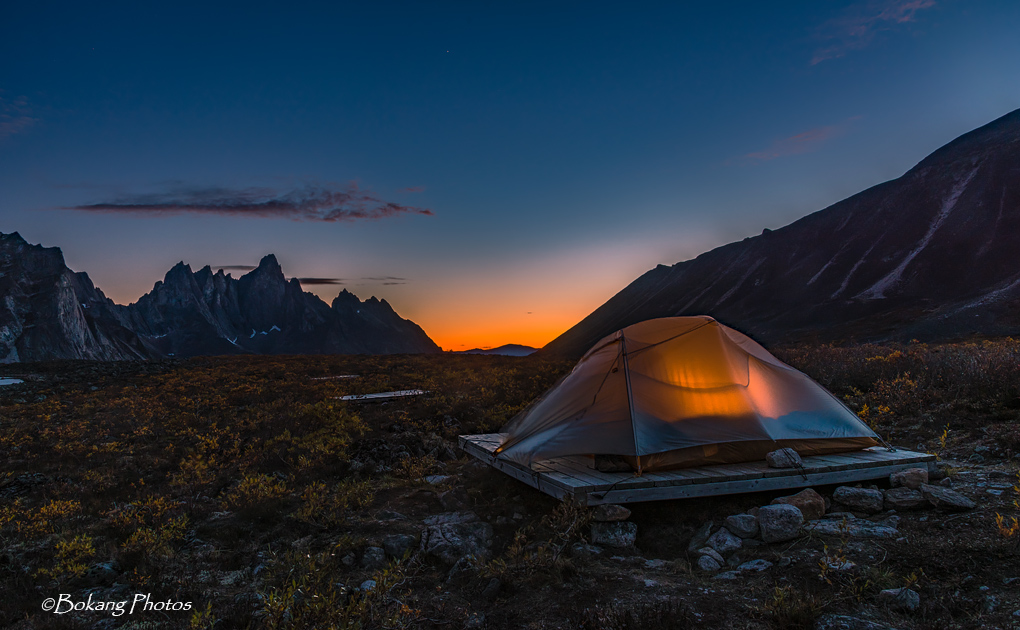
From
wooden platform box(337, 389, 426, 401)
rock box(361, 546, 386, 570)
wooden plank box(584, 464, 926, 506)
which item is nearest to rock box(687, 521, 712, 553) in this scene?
wooden plank box(584, 464, 926, 506)

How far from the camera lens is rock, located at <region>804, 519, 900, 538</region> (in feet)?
17.7

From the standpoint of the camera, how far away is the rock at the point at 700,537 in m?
6.02

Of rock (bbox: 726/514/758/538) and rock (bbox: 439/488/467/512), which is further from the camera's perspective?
rock (bbox: 439/488/467/512)

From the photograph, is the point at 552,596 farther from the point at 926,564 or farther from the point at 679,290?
the point at 679,290

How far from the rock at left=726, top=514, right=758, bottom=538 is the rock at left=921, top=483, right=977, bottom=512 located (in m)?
2.08

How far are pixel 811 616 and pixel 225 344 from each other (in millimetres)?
224873

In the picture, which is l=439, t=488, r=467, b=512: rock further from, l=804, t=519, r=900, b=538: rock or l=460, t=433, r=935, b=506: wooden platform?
l=804, t=519, r=900, b=538: rock

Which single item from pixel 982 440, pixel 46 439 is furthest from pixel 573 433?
pixel 46 439

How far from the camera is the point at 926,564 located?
464 cm

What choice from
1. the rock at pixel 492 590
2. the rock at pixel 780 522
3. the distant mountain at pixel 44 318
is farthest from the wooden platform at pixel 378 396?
the distant mountain at pixel 44 318

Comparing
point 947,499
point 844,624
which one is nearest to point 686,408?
point 947,499

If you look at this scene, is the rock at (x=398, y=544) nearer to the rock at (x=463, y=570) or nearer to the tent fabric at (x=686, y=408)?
the rock at (x=463, y=570)

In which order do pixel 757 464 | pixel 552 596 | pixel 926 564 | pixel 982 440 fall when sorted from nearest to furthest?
pixel 926 564, pixel 552 596, pixel 757 464, pixel 982 440

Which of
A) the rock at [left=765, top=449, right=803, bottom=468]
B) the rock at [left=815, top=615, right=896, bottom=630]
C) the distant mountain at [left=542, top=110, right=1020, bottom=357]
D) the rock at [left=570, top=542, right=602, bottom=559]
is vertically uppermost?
the distant mountain at [left=542, top=110, right=1020, bottom=357]
